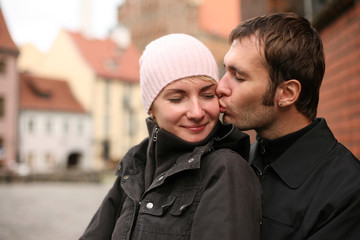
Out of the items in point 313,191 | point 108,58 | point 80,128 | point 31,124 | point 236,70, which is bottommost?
point 80,128

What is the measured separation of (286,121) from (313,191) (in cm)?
42

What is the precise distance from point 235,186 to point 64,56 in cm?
3733

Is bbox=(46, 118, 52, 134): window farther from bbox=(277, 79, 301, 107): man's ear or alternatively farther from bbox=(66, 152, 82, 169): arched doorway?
bbox=(277, 79, 301, 107): man's ear

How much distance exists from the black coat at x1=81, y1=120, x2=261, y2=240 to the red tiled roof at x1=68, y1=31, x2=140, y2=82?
3514cm

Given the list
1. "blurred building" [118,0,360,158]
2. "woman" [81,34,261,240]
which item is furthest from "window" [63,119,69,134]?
"woman" [81,34,261,240]

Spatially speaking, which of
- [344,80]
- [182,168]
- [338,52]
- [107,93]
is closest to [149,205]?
[182,168]

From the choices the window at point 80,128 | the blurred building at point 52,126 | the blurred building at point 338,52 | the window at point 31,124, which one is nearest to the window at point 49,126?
the blurred building at point 52,126

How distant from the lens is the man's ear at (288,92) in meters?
1.90

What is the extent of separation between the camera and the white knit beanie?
6.12ft

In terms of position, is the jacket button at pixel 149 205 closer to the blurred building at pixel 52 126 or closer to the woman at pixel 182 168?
the woman at pixel 182 168

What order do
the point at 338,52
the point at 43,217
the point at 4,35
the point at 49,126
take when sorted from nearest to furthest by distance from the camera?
1. the point at 338,52
2. the point at 4,35
3. the point at 43,217
4. the point at 49,126

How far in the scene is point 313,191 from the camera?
1.62 metres

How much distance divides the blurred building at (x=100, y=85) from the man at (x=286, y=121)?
34.8 metres

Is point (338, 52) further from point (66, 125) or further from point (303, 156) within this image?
point (66, 125)
